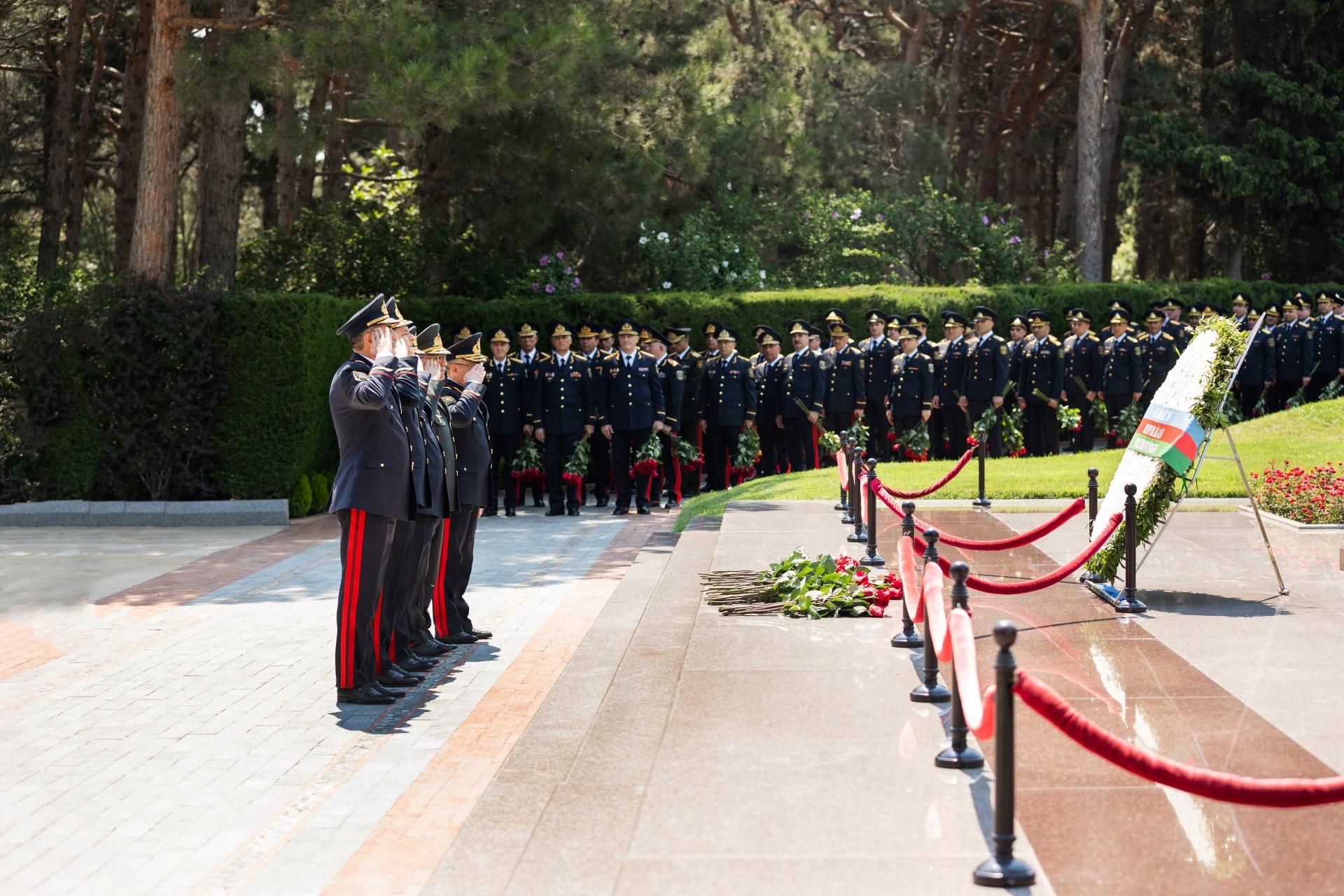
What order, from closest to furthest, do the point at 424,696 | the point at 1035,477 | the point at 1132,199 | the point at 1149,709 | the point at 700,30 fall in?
the point at 1149,709 → the point at 424,696 → the point at 1035,477 → the point at 700,30 → the point at 1132,199

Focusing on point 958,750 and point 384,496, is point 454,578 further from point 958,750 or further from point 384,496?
point 958,750

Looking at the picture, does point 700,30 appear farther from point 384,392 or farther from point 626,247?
point 384,392

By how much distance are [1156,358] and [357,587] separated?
13989 millimetres

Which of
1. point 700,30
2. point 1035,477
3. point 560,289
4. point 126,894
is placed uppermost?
point 700,30

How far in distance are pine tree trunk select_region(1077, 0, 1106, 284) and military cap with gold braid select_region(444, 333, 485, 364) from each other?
22834 mm

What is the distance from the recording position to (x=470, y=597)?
10875 millimetres

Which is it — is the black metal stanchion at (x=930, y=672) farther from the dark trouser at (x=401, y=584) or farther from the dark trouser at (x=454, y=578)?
the dark trouser at (x=454, y=578)

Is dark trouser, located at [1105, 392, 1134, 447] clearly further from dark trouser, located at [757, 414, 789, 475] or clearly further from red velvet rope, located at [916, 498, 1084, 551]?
red velvet rope, located at [916, 498, 1084, 551]

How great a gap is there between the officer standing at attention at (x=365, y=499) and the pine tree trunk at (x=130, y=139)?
18655 millimetres

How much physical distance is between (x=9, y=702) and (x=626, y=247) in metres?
16.7

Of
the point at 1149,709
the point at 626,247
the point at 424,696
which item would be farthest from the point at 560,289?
the point at 1149,709

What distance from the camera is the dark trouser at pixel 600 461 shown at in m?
17.1

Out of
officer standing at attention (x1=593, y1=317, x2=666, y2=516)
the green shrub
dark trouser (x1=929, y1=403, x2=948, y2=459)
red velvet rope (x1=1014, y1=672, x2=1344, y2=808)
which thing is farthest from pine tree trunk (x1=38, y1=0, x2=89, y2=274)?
red velvet rope (x1=1014, y1=672, x2=1344, y2=808)

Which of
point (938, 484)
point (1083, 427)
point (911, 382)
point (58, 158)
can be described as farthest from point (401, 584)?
point (58, 158)
